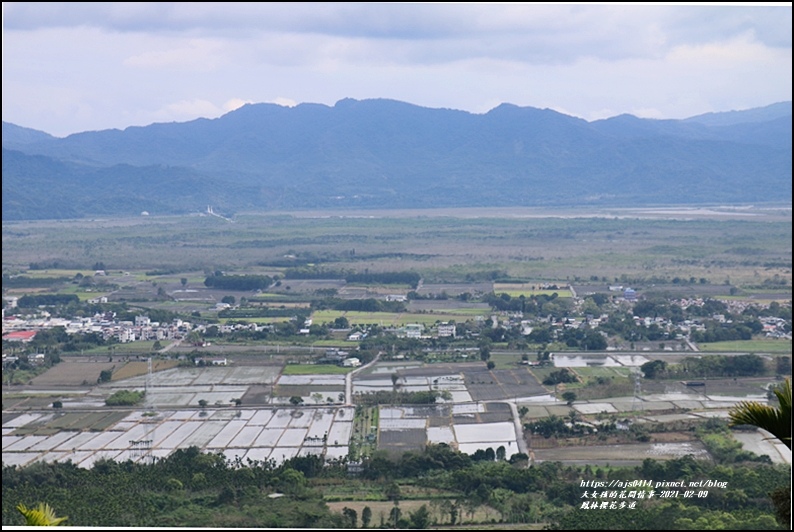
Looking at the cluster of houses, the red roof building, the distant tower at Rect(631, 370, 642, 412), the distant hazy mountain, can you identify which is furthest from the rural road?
the distant hazy mountain

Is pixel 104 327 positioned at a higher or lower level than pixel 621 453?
lower

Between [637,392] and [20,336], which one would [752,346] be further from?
[20,336]

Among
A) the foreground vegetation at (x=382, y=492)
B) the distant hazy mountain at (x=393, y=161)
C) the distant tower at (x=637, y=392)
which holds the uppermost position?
the distant hazy mountain at (x=393, y=161)

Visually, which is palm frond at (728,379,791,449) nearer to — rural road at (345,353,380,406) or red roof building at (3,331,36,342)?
rural road at (345,353,380,406)

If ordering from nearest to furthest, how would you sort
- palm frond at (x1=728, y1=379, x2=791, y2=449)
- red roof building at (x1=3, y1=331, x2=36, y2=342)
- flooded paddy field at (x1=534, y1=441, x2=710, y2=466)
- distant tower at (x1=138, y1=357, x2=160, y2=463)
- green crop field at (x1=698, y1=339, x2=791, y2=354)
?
palm frond at (x1=728, y1=379, x2=791, y2=449) < flooded paddy field at (x1=534, y1=441, x2=710, y2=466) < distant tower at (x1=138, y1=357, x2=160, y2=463) < green crop field at (x1=698, y1=339, x2=791, y2=354) < red roof building at (x1=3, y1=331, x2=36, y2=342)

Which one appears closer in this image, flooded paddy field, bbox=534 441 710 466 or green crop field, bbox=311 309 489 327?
flooded paddy field, bbox=534 441 710 466

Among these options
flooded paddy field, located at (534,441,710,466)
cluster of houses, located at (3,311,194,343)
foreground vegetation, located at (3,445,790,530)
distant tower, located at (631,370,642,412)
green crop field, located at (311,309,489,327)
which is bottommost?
green crop field, located at (311,309,489,327)

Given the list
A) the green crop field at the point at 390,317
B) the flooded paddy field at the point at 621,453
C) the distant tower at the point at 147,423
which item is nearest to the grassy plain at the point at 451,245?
the green crop field at the point at 390,317

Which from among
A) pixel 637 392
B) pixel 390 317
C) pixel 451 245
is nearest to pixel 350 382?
pixel 637 392

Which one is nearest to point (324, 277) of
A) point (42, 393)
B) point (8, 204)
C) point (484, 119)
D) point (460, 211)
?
point (42, 393)

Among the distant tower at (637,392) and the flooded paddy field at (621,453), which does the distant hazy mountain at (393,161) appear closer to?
the distant tower at (637,392)
